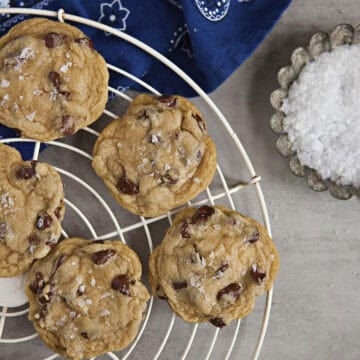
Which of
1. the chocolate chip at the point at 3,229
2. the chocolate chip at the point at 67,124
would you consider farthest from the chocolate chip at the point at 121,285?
the chocolate chip at the point at 67,124

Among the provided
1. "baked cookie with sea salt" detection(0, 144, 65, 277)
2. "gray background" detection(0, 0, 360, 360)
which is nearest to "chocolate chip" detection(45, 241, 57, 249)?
"baked cookie with sea salt" detection(0, 144, 65, 277)

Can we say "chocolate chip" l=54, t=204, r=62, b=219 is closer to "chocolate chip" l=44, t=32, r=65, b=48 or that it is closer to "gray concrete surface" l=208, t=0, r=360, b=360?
"chocolate chip" l=44, t=32, r=65, b=48

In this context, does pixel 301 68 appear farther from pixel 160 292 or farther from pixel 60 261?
pixel 60 261

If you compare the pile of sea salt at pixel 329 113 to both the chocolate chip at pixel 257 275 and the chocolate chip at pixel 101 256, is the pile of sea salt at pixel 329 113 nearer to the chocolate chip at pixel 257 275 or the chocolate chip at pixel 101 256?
the chocolate chip at pixel 257 275

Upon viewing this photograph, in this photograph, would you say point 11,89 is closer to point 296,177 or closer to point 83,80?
point 83,80

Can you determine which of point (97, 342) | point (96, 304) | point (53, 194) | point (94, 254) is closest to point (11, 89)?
point (53, 194)

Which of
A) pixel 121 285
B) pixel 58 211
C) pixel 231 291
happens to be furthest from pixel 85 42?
pixel 231 291
